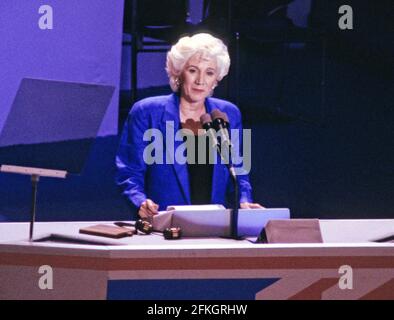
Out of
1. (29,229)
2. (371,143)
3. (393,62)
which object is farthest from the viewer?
(393,62)

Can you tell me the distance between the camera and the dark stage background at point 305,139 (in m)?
4.94

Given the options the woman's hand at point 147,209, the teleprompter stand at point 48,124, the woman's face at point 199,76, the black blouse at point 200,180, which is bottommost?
the woman's hand at point 147,209

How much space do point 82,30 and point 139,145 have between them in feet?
7.59

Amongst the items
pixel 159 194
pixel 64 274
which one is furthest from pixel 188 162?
pixel 64 274

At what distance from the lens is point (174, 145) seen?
2836 mm

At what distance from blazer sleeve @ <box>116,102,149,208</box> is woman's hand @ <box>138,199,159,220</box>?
0.80 ft

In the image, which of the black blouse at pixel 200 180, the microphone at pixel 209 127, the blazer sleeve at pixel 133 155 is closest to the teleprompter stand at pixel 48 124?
the microphone at pixel 209 127

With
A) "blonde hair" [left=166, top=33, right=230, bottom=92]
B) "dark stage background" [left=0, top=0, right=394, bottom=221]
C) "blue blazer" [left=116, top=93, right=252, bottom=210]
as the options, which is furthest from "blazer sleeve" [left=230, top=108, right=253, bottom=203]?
"dark stage background" [left=0, top=0, right=394, bottom=221]

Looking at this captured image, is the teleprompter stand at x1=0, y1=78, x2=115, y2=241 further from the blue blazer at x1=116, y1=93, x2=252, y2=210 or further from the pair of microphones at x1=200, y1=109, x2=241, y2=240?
the blue blazer at x1=116, y1=93, x2=252, y2=210

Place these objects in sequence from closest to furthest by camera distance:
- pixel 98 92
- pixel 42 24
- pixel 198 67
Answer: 1. pixel 98 92
2. pixel 198 67
3. pixel 42 24

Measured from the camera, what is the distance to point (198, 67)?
279 cm

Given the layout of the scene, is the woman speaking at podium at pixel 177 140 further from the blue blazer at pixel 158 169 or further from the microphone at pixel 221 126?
the microphone at pixel 221 126

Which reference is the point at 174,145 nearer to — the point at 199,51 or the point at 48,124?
the point at 199,51

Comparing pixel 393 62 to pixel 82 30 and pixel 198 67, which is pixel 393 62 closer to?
pixel 82 30
